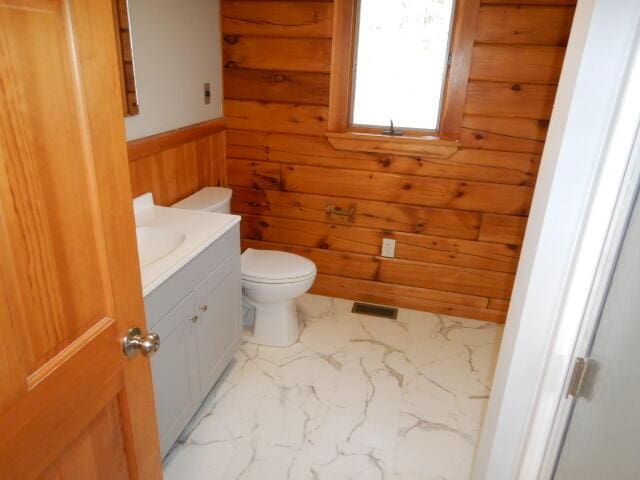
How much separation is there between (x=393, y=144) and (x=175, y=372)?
5.30 ft

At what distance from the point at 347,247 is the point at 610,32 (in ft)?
7.01

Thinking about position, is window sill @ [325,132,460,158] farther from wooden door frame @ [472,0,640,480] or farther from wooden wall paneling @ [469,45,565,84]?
wooden door frame @ [472,0,640,480]

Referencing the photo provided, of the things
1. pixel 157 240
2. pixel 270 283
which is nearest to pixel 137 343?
pixel 157 240

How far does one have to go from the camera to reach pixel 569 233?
2.75 ft

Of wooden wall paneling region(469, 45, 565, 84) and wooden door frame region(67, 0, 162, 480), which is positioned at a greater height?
wooden wall paneling region(469, 45, 565, 84)

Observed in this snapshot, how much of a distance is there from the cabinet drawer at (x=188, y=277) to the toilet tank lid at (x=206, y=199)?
391 mm

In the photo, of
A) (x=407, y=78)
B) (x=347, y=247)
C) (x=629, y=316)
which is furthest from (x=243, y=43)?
(x=629, y=316)

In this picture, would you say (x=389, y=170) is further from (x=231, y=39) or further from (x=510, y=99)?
(x=231, y=39)

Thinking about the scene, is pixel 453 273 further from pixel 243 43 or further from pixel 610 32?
pixel 610 32

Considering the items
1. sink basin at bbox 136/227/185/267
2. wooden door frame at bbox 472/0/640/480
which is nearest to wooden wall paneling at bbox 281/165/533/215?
sink basin at bbox 136/227/185/267

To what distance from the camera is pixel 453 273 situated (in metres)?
2.70

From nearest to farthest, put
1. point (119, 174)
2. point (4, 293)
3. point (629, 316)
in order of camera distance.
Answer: point (4, 293)
point (629, 316)
point (119, 174)

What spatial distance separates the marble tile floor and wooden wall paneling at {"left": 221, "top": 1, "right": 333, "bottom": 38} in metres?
1.61

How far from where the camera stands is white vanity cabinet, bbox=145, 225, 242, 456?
149cm
